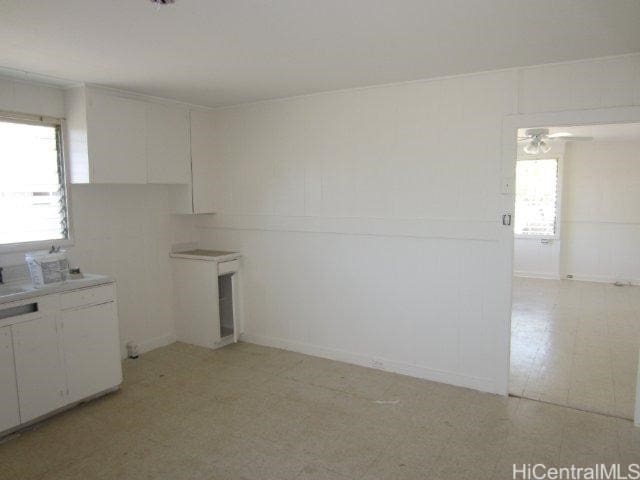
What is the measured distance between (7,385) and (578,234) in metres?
8.10

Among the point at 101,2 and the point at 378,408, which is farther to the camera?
the point at 378,408

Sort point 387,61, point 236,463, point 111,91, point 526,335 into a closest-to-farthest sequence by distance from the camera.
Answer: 1. point 236,463
2. point 387,61
3. point 111,91
4. point 526,335

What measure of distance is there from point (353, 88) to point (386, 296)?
1.83m

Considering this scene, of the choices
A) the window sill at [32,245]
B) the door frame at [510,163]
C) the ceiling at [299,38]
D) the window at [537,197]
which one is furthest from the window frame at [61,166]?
the window at [537,197]

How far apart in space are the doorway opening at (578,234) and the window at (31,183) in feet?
15.2

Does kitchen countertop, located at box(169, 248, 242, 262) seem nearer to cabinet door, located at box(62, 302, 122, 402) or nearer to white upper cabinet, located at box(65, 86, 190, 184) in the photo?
white upper cabinet, located at box(65, 86, 190, 184)

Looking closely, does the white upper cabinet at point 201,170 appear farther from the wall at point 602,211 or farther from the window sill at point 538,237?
the wall at point 602,211

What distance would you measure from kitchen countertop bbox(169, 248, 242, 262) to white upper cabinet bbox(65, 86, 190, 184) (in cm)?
78

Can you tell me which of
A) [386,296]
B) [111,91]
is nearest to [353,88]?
[386,296]

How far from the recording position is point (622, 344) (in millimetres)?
4484

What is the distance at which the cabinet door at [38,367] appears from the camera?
2.88 metres

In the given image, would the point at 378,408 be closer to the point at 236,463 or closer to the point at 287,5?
the point at 236,463

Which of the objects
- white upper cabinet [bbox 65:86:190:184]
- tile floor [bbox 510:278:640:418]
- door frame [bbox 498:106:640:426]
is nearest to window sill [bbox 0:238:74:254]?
white upper cabinet [bbox 65:86:190:184]

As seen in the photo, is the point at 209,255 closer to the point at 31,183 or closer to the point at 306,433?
the point at 31,183
